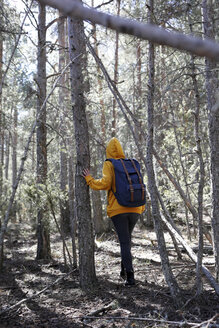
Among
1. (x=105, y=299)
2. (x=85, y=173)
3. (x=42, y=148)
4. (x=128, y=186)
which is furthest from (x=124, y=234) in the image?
(x=42, y=148)

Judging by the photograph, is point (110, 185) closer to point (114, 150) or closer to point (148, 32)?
point (114, 150)

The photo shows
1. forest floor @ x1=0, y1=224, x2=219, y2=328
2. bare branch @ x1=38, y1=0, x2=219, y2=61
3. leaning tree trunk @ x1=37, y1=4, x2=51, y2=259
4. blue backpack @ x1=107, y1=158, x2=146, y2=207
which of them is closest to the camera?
bare branch @ x1=38, y1=0, x2=219, y2=61

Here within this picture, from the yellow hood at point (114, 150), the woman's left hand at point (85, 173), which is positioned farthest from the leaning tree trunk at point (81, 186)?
the yellow hood at point (114, 150)

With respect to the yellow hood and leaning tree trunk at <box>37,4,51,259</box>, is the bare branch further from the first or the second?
leaning tree trunk at <box>37,4,51,259</box>

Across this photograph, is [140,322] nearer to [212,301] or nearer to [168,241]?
[212,301]

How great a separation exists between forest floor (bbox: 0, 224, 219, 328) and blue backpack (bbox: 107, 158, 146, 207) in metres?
1.23

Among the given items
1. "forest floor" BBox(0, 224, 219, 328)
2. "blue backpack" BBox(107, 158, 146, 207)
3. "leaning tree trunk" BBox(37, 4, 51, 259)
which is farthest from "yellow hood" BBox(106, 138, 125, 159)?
"leaning tree trunk" BBox(37, 4, 51, 259)

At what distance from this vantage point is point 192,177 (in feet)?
32.3

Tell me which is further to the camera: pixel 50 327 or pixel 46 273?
pixel 46 273

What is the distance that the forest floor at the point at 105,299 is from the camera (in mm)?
3289

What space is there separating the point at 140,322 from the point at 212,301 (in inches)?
38.5

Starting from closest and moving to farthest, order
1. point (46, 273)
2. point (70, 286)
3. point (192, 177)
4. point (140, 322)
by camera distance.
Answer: point (140, 322) < point (70, 286) < point (46, 273) < point (192, 177)

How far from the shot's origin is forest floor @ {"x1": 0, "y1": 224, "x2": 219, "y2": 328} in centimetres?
329

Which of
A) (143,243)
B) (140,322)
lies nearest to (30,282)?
(140,322)
